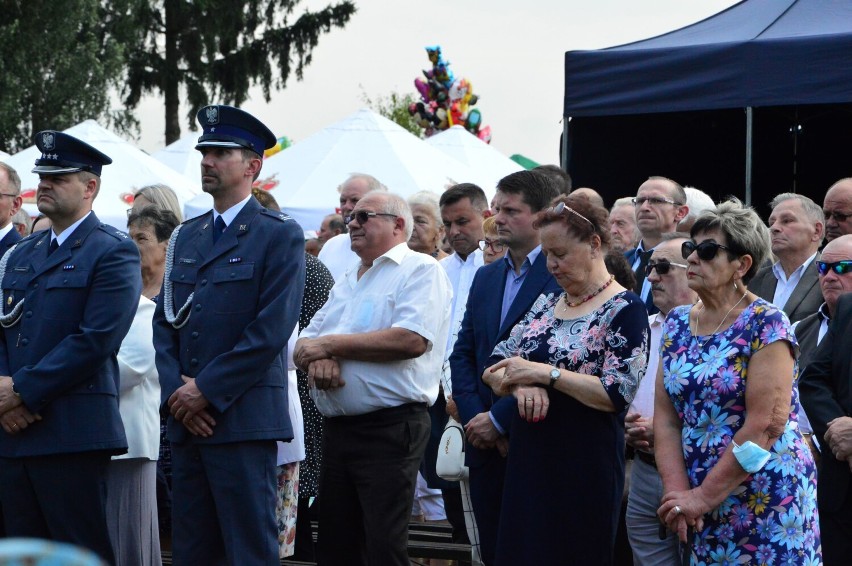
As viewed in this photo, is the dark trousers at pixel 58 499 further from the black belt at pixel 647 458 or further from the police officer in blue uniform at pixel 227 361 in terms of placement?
the black belt at pixel 647 458

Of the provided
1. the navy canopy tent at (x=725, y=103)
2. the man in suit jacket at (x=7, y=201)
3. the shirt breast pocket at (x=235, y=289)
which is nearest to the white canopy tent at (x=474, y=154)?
the navy canopy tent at (x=725, y=103)

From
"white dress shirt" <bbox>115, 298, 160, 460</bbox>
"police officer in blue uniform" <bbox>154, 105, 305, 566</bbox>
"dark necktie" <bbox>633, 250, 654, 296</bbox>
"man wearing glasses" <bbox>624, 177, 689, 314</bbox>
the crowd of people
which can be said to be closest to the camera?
the crowd of people

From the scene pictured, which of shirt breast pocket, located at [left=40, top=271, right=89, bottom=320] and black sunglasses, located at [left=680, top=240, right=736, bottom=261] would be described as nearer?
black sunglasses, located at [left=680, top=240, right=736, bottom=261]

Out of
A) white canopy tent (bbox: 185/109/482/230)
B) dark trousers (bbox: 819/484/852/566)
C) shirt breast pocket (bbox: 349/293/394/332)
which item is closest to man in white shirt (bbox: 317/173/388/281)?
shirt breast pocket (bbox: 349/293/394/332)

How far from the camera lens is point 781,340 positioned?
397 centimetres

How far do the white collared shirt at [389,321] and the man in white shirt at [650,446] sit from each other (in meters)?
0.89

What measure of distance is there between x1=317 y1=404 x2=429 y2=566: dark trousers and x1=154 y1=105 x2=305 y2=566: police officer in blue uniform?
0.41 meters

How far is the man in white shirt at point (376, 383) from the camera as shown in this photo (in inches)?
199

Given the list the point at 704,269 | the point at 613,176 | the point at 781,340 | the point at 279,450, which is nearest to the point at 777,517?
the point at 781,340

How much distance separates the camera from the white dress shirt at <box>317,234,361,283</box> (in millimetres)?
7164

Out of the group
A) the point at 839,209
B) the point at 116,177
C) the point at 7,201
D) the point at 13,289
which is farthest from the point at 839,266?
the point at 116,177

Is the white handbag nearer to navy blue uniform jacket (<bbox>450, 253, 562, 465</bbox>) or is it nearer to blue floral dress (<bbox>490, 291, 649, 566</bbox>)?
navy blue uniform jacket (<bbox>450, 253, 562, 465</bbox>)

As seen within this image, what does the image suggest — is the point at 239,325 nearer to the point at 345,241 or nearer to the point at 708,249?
the point at 708,249

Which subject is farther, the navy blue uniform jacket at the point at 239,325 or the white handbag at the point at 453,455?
the white handbag at the point at 453,455
